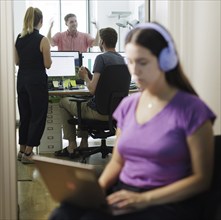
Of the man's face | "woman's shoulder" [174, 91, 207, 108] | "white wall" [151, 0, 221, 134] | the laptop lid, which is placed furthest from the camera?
the man's face

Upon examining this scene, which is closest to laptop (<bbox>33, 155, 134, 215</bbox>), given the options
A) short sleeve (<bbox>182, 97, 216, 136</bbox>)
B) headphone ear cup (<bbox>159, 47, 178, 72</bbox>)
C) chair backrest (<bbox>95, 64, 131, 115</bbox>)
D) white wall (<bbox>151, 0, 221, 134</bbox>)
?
short sleeve (<bbox>182, 97, 216, 136</bbox>)

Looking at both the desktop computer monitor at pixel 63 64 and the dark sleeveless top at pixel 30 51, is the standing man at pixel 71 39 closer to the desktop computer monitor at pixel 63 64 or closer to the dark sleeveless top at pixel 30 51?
the desktop computer monitor at pixel 63 64

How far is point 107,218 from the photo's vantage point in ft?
4.63

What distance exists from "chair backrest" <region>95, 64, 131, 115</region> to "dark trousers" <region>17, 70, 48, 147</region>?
548 millimetres

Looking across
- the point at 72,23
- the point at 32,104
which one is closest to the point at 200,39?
the point at 32,104

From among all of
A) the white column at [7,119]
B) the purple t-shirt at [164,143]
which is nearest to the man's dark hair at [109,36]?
the white column at [7,119]

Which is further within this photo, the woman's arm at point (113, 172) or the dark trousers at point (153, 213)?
the woman's arm at point (113, 172)

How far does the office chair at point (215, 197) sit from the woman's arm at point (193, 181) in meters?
0.04

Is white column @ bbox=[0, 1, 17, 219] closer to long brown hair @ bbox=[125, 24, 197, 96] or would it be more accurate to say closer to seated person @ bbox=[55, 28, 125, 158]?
long brown hair @ bbox=[125, 24, 197, 96]

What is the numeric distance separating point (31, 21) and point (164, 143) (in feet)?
8.76

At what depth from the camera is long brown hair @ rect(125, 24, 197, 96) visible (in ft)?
4.97

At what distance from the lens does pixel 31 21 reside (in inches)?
150

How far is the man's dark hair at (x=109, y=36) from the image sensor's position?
3.87m

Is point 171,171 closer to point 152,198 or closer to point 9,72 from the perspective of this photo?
Result: point 152,198
